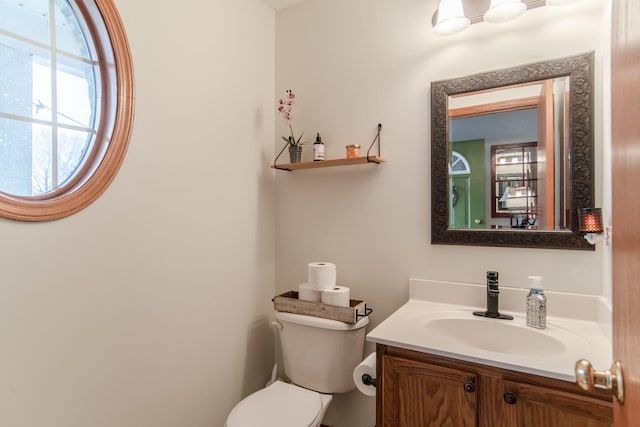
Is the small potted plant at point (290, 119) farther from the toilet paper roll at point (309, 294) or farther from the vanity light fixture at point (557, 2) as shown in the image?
the vanity light fixture at point (557, 2)

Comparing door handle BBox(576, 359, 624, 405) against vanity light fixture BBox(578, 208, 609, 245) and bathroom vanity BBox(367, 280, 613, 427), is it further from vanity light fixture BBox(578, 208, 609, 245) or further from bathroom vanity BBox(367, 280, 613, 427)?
vanity light fixture BBox(578, 208, 609, 245)

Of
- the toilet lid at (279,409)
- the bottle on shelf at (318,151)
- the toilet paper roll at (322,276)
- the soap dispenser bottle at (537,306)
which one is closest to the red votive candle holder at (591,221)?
the soap dispenser bottle at (537,306)

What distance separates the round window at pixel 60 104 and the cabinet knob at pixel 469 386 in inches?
53.7

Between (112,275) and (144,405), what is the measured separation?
1.79 ft

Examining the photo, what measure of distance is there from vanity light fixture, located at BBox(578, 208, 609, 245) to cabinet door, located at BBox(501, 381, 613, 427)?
0.58 metres

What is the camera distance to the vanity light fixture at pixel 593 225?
1227mm

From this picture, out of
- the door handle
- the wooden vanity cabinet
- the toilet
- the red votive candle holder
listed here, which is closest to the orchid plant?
the toilet

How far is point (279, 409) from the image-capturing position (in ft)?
4.80

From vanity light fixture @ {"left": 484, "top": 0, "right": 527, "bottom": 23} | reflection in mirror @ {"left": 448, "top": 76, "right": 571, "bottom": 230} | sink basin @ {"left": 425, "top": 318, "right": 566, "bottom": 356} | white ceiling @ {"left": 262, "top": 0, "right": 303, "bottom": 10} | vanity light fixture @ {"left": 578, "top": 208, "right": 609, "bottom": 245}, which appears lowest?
sink basin @ {"left": 425, "top": 318, "right": 566, "bottom": 356}

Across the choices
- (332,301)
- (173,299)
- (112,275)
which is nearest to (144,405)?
(173,299)

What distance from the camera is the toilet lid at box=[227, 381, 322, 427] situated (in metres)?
1.37

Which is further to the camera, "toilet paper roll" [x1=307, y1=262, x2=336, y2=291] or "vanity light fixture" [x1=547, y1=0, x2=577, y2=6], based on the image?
"toilet paper roll" [x1=307, y1=262, x2=336, y2=291]

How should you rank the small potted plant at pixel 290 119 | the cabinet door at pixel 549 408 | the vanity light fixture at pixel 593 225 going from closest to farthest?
the cabinet door at pixel 549 408
the vanity light fixture at pixel 593 225
the small potted plant at pixel 290 119

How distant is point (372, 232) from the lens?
178 centimetres
